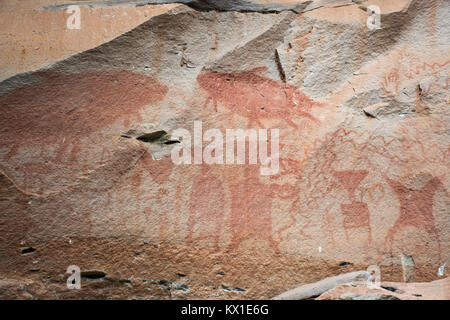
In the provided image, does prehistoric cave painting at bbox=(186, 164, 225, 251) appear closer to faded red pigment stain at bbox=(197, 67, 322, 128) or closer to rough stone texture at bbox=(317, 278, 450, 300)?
faded red pigment stain at bbox=(197, 67, 322, 128)

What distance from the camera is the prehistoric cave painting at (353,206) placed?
3.04m

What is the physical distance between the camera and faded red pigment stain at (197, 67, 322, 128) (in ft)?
10.9

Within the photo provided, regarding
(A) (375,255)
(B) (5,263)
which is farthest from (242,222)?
(B) (5,263)

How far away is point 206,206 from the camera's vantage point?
308 cm

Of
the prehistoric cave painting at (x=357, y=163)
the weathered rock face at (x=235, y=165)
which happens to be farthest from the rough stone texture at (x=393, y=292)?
the prehistoric cave painting at (x=357, y=163)

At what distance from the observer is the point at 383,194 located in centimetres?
309

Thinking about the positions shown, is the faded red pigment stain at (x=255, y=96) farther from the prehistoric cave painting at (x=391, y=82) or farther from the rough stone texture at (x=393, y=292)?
the rough stone texture at (x=393, y=292)

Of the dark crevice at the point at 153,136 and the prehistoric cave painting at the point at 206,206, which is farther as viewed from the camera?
the dark crevice at the point at 153,136

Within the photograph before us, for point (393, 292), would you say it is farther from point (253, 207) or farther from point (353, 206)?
point (253, 207)

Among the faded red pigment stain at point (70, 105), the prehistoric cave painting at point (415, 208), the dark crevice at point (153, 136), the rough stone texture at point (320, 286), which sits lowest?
the rough stone texture at point (320, 286)

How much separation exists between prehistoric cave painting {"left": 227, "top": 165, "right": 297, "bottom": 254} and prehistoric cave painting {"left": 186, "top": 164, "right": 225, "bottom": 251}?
98mm

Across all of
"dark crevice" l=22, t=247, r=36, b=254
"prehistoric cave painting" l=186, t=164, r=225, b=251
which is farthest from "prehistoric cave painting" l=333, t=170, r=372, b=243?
"dark crevice" l=22, t=247, r=36, b=254

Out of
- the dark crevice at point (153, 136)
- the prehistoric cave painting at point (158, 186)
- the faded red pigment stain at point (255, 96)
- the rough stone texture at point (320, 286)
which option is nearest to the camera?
the rough stone texture at point (320, 286)

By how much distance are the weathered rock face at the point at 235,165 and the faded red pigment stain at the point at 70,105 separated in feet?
0.03
